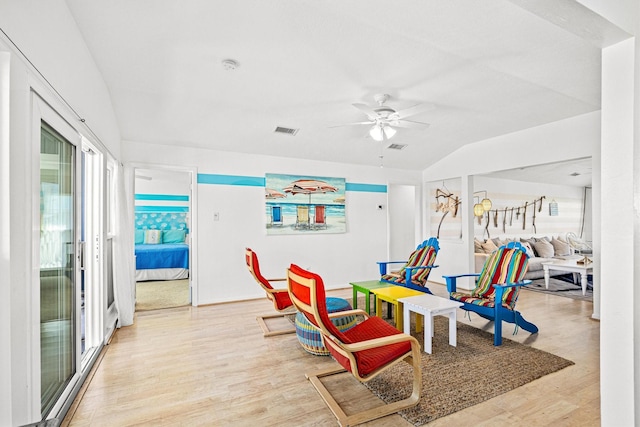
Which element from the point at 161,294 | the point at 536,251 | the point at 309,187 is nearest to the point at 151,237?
the point at 161,294

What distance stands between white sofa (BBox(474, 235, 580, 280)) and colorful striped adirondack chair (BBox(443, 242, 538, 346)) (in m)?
2.58

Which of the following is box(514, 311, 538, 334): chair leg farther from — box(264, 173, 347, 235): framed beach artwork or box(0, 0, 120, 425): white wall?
box(0, 0, 120, 425): white wall

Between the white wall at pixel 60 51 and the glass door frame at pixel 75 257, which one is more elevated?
the white wall at pixel 60 51

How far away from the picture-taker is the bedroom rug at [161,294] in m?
4.98

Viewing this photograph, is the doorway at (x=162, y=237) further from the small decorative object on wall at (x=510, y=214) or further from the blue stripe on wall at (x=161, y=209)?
the small decorative object on wall at (x=510, y=214)

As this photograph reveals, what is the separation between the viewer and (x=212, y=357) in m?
3.07

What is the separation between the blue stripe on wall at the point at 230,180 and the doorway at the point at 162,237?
2.93 ft

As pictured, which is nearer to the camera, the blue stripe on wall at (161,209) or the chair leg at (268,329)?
the chair leg at (268,329)

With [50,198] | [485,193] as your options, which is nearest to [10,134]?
[50,198]

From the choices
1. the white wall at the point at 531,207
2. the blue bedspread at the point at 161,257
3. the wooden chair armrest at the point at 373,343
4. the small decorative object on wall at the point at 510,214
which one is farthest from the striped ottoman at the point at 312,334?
the small decorative object on wall at the point at 510,214

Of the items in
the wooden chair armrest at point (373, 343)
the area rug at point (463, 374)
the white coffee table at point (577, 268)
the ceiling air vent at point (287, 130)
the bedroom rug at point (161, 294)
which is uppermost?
the ceiling air vent at point (287, 130)

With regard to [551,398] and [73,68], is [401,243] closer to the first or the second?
[551,398]

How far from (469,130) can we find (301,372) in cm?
446

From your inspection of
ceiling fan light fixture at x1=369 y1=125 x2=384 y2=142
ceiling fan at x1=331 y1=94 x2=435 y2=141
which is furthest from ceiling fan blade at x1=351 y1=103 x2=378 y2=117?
ceiling fan light fixture at x1=369 y1=125 x2=384 y2=142
